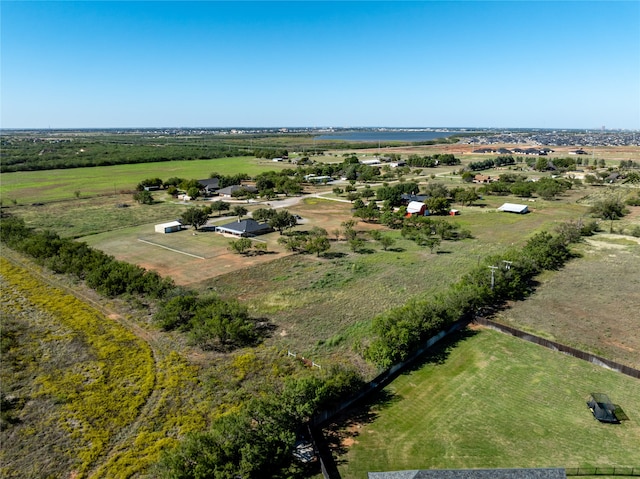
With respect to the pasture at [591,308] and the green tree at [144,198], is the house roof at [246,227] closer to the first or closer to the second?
the green tree at [144,198]

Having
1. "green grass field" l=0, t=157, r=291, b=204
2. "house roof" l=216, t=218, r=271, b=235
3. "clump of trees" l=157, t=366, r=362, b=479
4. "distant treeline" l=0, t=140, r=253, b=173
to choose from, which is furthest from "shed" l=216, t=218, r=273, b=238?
"distant treeline" l=0, t=140, r=253, b=173

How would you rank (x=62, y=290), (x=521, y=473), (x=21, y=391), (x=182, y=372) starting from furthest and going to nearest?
(x=62, y=290)
(x=182, y=372)
(x=21, y=391)
(x=521, y=473)

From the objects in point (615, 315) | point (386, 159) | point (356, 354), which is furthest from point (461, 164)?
point (356, 354)

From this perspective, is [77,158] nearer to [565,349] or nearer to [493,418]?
[565,349]

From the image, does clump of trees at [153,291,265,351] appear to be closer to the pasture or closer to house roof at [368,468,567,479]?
house roof at [368,468,567,479]

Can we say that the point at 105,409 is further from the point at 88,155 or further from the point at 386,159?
the point at 88,155

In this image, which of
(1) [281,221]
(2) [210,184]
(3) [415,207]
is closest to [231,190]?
(2) [210,184]

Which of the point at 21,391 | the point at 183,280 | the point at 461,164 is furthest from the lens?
the point at 461,164
